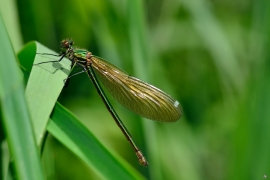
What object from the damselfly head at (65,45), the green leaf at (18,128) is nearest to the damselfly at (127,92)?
the damselfly head at (65,45)

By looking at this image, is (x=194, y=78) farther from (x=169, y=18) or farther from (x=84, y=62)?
(x=84, y=62)

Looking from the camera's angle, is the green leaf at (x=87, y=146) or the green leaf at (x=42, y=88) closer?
the green leaf at (x=42, y=88)

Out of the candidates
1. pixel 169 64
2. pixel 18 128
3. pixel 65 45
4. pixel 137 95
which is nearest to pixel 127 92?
pixel 137 95

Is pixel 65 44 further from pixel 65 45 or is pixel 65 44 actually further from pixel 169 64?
pixel 169 64

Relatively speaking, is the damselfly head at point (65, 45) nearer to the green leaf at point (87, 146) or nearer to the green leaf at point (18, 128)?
the green leaf at point (87, 146)

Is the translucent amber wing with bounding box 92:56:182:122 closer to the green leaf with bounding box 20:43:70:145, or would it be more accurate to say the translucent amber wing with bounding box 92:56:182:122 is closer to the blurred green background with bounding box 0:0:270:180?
the blurred green background with bounding box 0:0:270:180
